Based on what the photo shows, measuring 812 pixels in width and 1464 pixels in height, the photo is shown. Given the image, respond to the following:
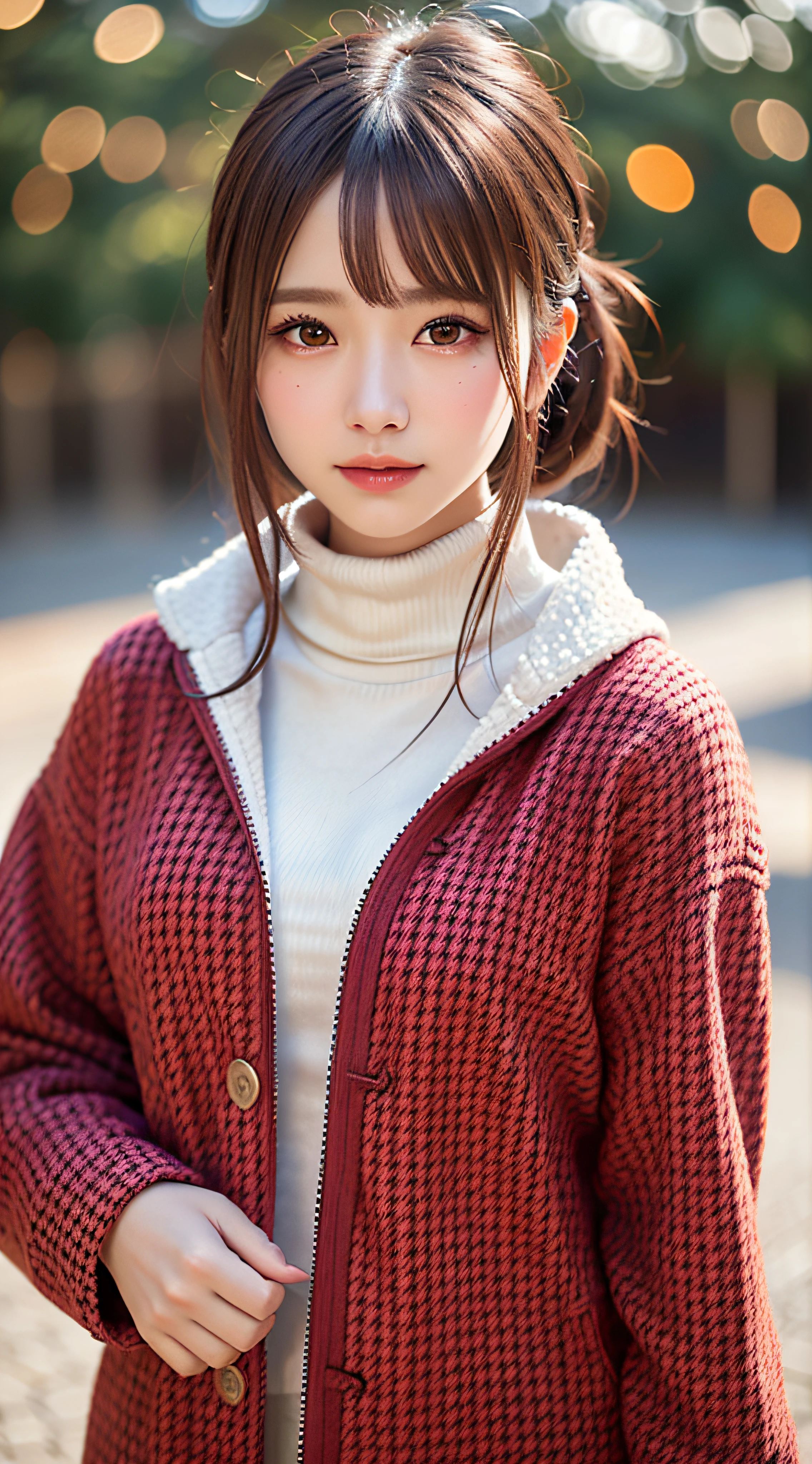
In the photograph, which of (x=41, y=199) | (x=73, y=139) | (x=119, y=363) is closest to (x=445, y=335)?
(x=73, y=139)

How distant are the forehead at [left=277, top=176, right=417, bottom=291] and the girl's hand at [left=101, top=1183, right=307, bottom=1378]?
0.74 metres

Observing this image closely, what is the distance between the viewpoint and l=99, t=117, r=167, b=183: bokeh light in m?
8.69

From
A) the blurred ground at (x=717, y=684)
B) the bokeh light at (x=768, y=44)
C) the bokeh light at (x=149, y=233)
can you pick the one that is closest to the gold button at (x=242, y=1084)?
the blurred ground at (x=717, y=684)

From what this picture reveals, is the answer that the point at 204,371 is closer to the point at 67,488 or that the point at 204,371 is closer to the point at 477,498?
the point at 477,498

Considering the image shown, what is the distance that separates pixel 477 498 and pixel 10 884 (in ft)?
1.91

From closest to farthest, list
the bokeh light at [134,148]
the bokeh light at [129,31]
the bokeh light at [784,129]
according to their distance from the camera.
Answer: the bokeh light at [129,31] < the bokeh light at [134,148] < the bokeh light at [784,129]

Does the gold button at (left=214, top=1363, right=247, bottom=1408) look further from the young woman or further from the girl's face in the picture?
the girl's face

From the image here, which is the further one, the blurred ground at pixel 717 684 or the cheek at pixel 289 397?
the blurred ground at pixel 717 684

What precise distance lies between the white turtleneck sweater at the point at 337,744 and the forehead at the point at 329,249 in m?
0.24

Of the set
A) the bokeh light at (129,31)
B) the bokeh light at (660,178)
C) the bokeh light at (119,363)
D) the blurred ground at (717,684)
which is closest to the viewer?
the blurred ground at (717,684)

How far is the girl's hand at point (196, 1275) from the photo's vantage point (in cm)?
101

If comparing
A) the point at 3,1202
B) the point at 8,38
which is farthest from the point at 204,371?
the point at 8,38

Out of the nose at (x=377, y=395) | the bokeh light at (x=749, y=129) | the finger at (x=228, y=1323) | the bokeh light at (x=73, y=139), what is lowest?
the finger at (x=228, y=1323)

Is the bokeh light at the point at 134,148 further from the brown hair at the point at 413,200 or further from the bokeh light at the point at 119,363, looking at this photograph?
the brown hair at the point at 413,200
